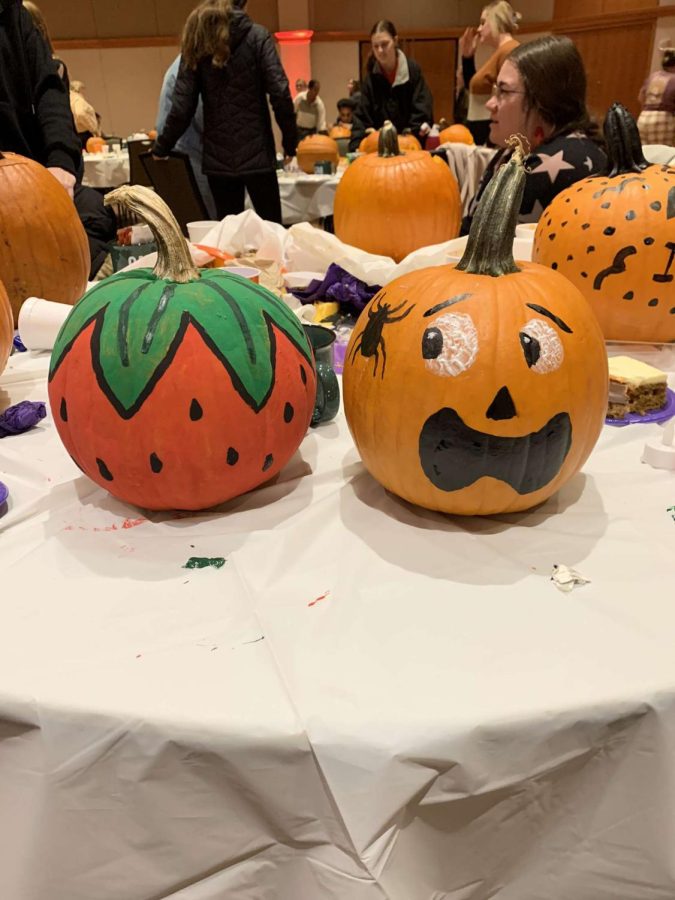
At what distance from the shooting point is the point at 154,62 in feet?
30.9

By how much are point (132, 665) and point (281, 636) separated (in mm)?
158

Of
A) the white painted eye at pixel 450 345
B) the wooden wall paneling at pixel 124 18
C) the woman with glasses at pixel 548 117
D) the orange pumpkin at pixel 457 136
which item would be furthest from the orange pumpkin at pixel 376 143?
the wooden wall paneling at pixel 124 18

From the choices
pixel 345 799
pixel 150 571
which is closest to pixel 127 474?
pixel 150 571

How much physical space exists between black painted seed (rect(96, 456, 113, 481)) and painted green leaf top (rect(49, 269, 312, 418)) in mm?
90

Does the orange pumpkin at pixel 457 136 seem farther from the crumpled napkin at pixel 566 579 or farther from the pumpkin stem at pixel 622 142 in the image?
the crumpled napkin at pixel 566 579

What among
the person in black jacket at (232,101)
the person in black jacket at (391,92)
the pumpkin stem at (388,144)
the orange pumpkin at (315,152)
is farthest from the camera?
the orange pumpkin at (315,152)

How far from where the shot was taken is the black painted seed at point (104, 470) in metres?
0.95

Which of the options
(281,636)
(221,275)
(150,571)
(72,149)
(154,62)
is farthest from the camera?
(154,62)

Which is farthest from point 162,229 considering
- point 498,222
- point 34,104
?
point 34,104

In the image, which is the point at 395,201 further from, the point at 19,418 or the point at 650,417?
the point at 19,418

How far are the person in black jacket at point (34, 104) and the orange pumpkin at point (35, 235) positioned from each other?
451 mm

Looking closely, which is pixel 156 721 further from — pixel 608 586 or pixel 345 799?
pixel 608 586

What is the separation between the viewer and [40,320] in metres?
1.45

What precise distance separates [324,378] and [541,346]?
455 mm
